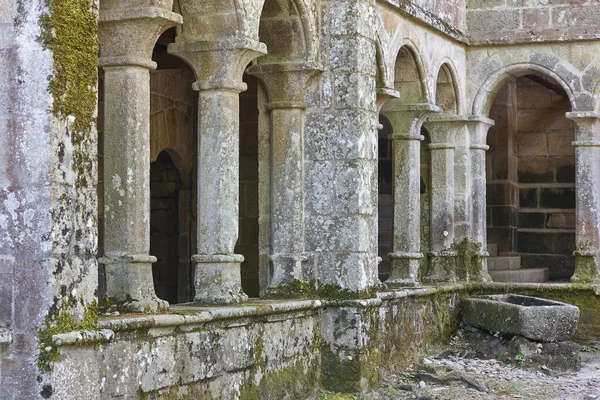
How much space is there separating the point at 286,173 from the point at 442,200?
360 centimetres

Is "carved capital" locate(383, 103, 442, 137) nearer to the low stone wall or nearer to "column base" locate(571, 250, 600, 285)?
the low stone wall

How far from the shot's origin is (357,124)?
8.22m

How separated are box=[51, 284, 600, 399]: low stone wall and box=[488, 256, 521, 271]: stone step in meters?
3.32

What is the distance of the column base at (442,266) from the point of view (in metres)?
11.4

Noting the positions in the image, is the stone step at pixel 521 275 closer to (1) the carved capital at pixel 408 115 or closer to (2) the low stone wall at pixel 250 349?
(2) the low stone wall at pixel 250 349

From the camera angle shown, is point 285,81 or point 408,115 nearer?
point 285,81

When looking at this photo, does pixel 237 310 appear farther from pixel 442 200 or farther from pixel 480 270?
pixel 480 270

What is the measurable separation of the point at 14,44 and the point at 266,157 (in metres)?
3.50

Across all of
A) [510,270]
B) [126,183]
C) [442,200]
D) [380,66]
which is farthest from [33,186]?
[510,270]

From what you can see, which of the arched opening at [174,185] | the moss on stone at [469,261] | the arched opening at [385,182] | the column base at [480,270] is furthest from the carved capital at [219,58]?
the arched opening at [385,182]

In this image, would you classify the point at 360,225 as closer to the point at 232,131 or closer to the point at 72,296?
the point at 232,131

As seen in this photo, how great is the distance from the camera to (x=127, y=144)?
638 cm

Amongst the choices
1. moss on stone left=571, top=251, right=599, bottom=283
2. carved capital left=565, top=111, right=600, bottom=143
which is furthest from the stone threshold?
carved capital left=565, top=111, right=600, bottom=143

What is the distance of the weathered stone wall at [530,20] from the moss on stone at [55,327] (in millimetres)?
7550
